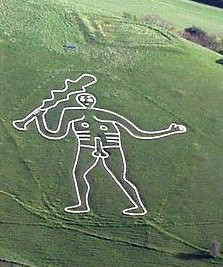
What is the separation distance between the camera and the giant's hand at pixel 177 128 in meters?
47.4

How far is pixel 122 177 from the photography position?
43.1 metres

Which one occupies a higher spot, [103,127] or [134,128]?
[103,127]

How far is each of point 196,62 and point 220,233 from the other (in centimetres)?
1884

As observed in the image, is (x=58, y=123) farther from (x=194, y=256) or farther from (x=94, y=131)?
(x=194, y=256)

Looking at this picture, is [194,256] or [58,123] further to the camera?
[58,123]

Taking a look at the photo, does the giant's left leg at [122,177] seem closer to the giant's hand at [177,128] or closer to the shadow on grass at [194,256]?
the shadow on grass at [194,256]

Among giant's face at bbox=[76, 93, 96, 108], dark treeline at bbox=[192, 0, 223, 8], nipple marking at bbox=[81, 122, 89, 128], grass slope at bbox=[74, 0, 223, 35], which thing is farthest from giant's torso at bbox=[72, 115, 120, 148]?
dark treeline at bbox=[192, 0, 223, 8]

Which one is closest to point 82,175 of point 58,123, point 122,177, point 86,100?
point 122,177

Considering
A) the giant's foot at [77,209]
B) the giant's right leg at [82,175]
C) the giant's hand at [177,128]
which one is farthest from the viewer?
the giant's hand at [177,128]

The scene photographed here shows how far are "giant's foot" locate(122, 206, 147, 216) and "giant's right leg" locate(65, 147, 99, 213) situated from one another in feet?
7.55

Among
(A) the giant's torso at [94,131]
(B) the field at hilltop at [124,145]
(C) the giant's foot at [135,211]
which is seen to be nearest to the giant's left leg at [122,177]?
(C) the giant's foot at [135,211]

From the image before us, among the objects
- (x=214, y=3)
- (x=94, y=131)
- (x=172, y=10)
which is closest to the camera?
(x=94, y=131)

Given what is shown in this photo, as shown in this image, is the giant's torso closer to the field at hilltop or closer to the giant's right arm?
the giant's right arm

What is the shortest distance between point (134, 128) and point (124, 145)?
82.9 inches
